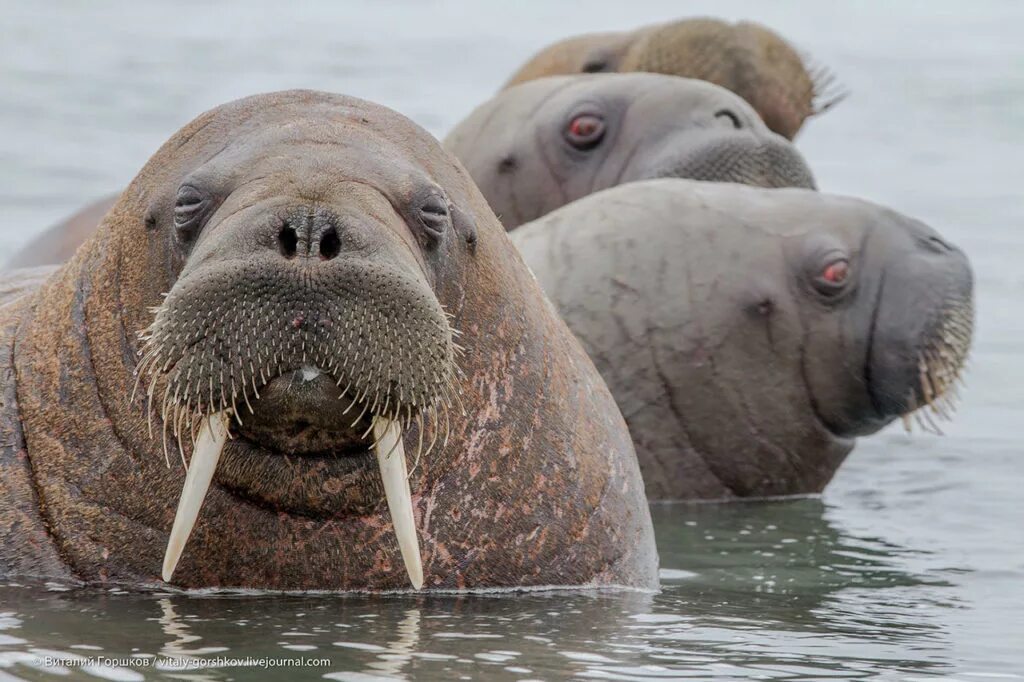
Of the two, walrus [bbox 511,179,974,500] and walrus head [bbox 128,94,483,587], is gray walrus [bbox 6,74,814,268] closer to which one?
walrus [bbox 511,179,974,500]

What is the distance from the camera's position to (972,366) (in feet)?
49.2

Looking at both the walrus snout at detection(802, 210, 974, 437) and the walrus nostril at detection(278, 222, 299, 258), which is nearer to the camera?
the walrus nostril at detection(278, 222, 299, 258)

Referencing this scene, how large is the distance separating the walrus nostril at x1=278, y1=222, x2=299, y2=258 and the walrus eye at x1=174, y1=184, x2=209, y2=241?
576mm

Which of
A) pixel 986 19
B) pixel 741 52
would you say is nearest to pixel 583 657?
pixel 741 52

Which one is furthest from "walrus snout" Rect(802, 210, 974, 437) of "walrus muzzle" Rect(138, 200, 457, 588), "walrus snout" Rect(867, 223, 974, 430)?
"walrus muzzle" Rect(138, 200, 457, 588)

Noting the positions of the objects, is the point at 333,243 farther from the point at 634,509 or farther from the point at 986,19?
the point at 986,19

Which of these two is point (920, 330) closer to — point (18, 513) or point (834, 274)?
point (834, 274)

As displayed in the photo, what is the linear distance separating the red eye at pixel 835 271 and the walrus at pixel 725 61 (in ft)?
13.9

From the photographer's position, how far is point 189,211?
6793mm

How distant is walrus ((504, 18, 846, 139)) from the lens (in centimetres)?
1448

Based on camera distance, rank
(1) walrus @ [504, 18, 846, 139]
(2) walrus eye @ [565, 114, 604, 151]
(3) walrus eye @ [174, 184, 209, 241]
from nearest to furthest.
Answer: (3) walrus eye @ [174, 184, 209, 241], (2) walrus eye @ [565, 114, 604, 151], (1) walrus @ [504, 18, 846, 139]

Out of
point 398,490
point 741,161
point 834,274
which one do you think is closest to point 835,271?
point 834,274

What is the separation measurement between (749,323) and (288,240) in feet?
14.6

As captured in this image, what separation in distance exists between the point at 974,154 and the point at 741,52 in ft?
34.8
